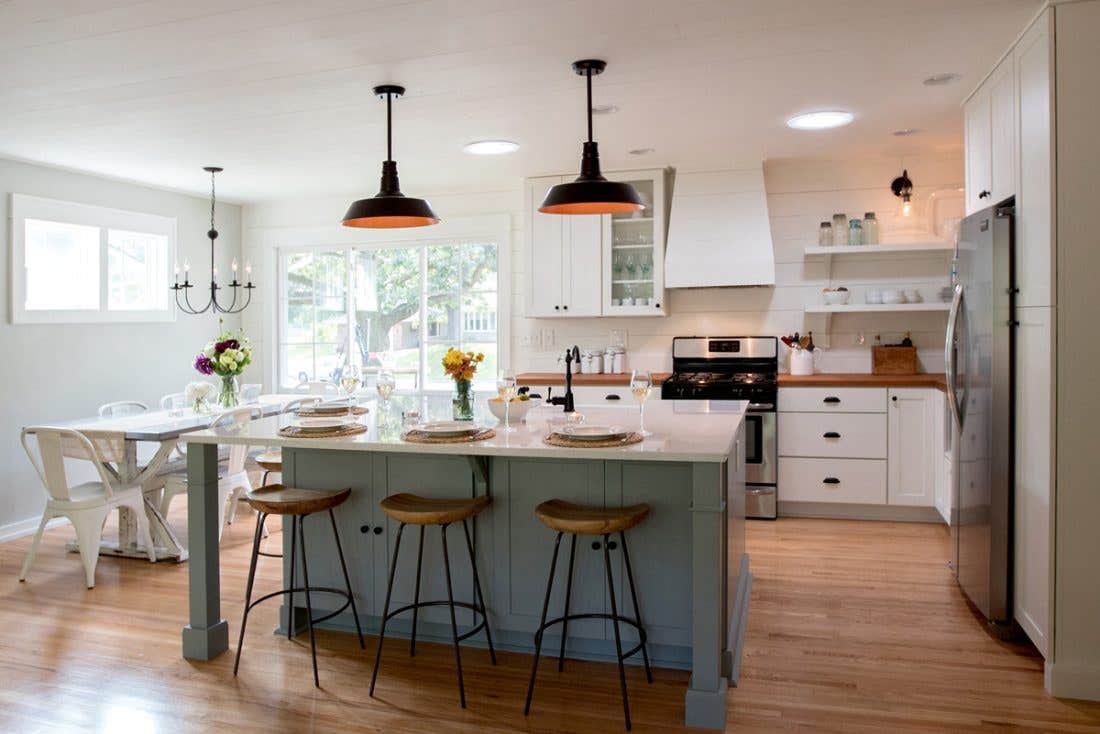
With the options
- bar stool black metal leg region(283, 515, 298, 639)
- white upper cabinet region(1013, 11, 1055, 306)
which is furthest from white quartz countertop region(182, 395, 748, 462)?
white upper cabinet region(1013, 11, 1055, 306)

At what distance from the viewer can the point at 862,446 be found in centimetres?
521

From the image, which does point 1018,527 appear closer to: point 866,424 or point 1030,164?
point 1030,164

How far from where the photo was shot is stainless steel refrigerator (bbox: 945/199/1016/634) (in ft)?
10.3

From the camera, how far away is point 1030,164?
298cm

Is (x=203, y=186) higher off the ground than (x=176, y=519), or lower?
higher

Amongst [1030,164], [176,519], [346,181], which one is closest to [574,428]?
[1030,164]

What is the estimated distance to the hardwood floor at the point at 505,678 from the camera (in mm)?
2666

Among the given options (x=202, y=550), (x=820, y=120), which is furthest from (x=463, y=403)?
(x=820, y=120)

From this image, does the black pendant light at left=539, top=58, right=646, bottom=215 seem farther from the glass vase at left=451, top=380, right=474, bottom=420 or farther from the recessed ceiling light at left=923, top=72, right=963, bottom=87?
the recessed ceiling light at left=923, top=72, right=963, bottom=87

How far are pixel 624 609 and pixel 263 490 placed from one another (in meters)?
1.48

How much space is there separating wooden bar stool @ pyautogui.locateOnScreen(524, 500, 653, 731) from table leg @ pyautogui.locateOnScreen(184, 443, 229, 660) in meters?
1.27

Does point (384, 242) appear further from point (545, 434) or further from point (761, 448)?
point (545, 434)

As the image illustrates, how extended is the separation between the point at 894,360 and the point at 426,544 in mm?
3660

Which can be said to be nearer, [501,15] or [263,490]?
[501,15]
